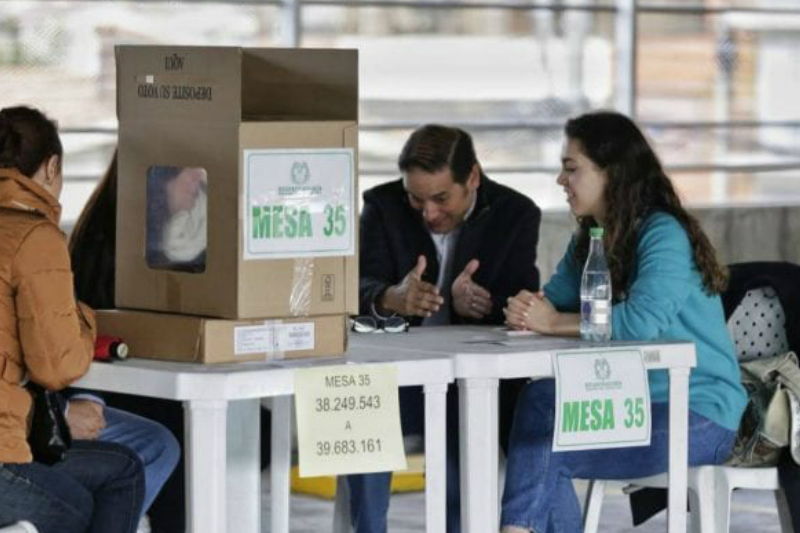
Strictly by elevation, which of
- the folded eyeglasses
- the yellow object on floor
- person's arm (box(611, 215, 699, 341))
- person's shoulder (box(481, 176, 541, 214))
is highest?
person's shoulder (box(481, 176, 541, 214))

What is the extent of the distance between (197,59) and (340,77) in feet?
1.03

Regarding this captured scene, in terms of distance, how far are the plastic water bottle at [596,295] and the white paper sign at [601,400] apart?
16 cm

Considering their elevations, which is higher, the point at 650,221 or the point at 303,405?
the point at 650,221

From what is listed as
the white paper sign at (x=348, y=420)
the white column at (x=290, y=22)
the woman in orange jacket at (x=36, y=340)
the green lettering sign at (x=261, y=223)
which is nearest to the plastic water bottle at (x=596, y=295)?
the white paper sign at (x=348, y=420)

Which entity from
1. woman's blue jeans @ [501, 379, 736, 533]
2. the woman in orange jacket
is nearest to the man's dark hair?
woman's blue jeans @ [501, 379, 736, 533]

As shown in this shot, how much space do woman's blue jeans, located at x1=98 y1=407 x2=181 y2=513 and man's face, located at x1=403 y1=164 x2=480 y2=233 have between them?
1171 mm

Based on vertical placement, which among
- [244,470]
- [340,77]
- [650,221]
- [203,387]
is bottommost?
[244,470]

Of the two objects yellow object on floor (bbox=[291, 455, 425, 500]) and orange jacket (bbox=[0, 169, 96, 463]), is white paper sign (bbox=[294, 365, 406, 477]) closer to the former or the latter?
orange jacket (bbox=[0, 169, 96, 463])

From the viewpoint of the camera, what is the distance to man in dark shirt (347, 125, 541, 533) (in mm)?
4902

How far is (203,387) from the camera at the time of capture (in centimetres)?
354

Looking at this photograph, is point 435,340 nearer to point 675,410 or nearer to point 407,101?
point 675,410

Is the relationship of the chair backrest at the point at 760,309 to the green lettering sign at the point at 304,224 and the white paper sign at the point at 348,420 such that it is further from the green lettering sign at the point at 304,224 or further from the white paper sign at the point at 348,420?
the green lettering sign at the point at 304,224

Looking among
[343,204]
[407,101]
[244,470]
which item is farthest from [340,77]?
[407,101]

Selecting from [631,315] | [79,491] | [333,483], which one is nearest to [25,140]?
[79,491]
